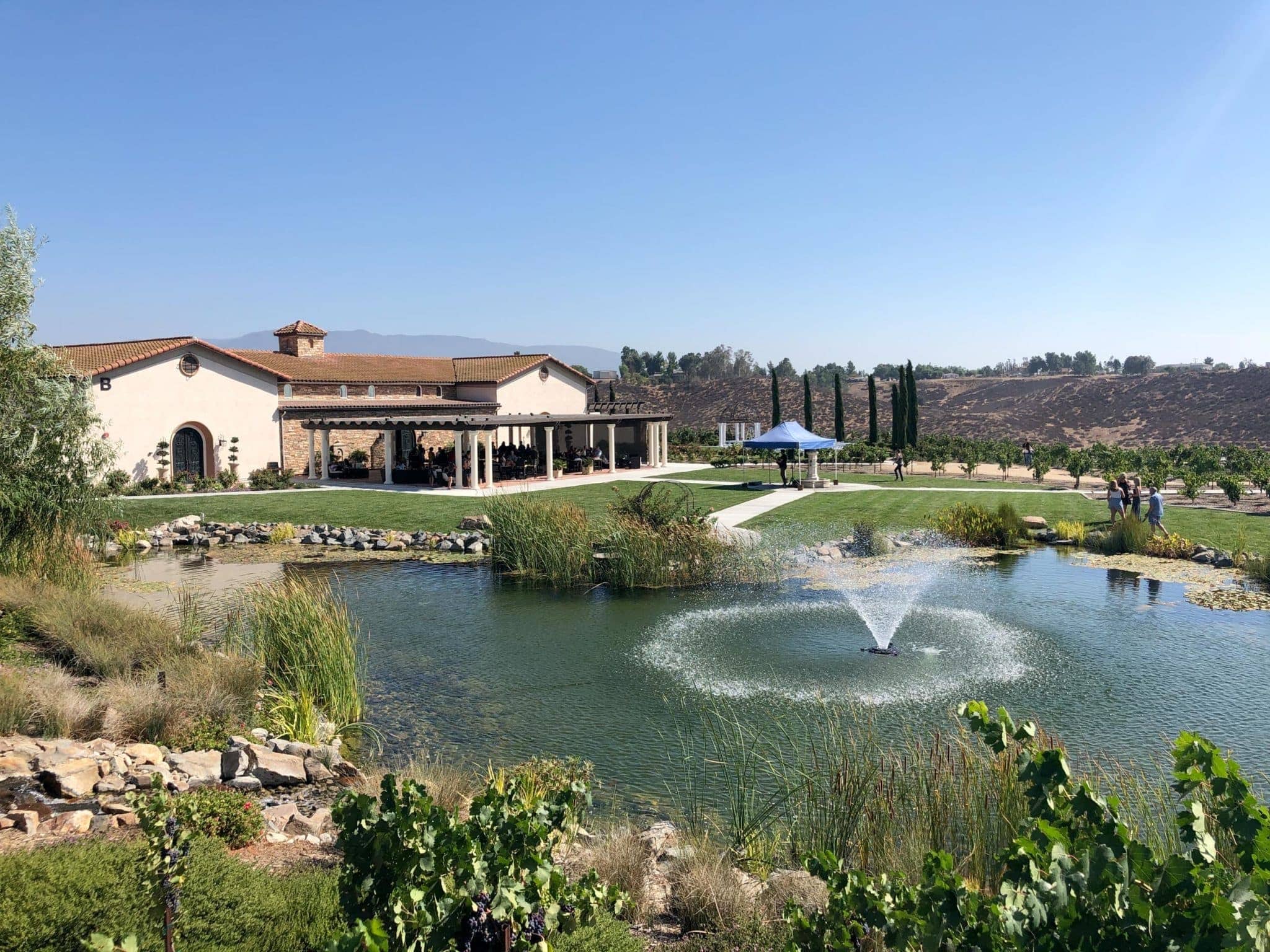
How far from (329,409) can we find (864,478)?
68.1ft

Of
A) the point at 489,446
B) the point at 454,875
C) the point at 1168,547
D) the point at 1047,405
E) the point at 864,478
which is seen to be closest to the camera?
the point at 454,875

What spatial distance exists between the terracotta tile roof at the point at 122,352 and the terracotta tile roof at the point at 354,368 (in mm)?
2885

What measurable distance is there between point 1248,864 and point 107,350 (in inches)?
1437

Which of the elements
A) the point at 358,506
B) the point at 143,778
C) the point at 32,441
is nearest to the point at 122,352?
the point at 358,506

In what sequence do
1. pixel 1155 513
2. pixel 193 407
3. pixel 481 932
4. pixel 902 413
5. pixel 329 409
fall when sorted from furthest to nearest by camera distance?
pixel 902 413, pixel 329 409, pixel 193 407, pixel 1155 513, pixel 481 932

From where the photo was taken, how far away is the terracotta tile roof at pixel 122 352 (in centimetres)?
3036

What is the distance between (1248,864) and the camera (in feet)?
11.0

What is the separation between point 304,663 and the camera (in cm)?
1001

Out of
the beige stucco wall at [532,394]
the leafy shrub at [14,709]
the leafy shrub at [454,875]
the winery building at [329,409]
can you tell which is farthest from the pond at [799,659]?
the beige stucco wall at [532,394]

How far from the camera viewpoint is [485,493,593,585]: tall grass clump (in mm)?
17344

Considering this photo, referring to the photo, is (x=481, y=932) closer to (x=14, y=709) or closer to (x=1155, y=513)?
(x=14, y=709)

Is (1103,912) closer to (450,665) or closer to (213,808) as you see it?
(213,808)

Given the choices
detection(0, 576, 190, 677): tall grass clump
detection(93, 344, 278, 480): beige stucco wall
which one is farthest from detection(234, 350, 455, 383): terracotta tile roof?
detection(0, 576, 190, 677): tall grass clump

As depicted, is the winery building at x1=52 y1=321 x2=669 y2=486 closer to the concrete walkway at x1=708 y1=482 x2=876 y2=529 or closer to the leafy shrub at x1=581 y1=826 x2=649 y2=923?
the concrete walkway at x1=708 y1=482 x2=876 y2=529
